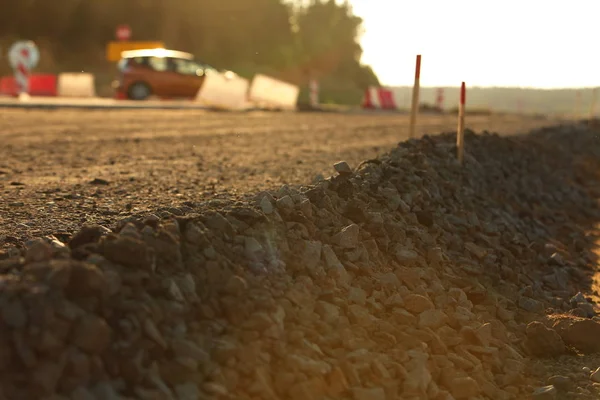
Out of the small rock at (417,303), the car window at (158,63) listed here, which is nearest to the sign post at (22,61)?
the car window at (158,63)

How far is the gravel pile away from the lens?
3.09 meters

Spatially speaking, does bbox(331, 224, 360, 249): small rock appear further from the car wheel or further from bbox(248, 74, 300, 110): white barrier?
the car wheel

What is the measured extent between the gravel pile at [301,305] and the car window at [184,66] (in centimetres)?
2074

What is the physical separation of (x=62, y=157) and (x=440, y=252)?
517 cm

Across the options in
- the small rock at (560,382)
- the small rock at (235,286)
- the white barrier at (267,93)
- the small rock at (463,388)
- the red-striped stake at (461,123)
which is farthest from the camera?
the white barrier at (267,93)

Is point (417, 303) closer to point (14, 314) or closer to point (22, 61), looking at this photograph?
point (14, 314)

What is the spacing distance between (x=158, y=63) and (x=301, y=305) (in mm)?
23295

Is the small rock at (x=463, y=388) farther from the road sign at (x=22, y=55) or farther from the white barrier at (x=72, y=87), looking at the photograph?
the white barrier at (x=72, y=87)

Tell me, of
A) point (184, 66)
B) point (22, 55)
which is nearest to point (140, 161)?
point (22, 55)

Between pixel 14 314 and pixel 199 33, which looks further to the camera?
pixel 199 33

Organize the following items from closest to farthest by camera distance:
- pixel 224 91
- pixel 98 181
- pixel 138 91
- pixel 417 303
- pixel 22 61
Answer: pixel 417 303
pixel 98 181
pixel 224 91
pixel 22 61
pixel 138 91

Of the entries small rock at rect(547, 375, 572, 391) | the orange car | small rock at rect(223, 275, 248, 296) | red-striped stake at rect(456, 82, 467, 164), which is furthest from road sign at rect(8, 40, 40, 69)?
small rock at rect(547, 375, 572, 391)

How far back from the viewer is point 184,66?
26.7 metres

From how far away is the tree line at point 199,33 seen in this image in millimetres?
45625
